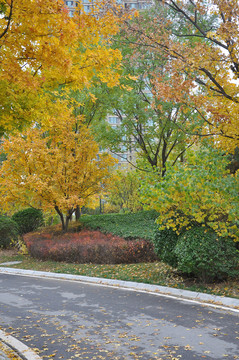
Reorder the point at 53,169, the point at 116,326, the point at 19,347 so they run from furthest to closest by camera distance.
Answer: the point at 53,169 < the point at 116,326 < the point at 19,347

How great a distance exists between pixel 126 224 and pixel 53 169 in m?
4.21

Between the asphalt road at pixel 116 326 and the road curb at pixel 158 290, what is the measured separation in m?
0.44

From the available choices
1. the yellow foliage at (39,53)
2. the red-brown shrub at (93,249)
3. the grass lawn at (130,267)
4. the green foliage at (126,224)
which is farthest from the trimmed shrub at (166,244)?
the yellow foliage at (39,53)

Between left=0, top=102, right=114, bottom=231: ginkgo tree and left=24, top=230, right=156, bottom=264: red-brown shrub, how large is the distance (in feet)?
5.44

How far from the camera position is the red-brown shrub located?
1345 centimetres

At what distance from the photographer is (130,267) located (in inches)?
490

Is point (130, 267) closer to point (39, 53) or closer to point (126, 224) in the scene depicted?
point (126, 224)

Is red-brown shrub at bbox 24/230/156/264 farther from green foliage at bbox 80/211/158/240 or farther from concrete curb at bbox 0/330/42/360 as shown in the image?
concrete curb at bbox 0/330/42/360

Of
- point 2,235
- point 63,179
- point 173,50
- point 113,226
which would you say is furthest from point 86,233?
point 173,50

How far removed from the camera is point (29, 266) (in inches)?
558

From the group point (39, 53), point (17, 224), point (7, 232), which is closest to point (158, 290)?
point (39, 53)

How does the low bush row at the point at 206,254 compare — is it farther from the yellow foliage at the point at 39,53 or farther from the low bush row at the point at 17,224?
the low bush row at the point at 17,224

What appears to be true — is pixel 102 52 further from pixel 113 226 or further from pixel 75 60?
pixel 113 226

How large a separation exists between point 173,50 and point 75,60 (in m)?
3.42
